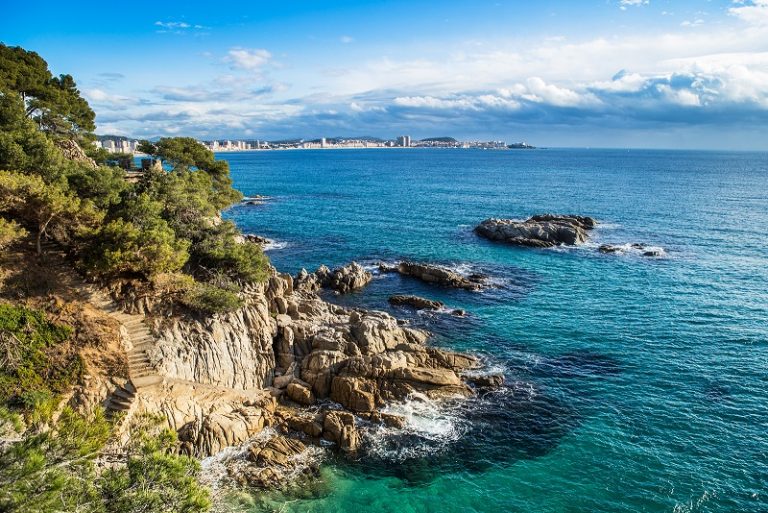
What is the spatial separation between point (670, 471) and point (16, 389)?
122 feet

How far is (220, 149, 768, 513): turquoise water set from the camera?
94.7 ft

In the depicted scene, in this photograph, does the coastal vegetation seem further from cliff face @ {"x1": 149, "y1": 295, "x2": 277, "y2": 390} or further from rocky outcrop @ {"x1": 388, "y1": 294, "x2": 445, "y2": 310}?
rocky outcrop @ {"x1": 388, "y1": 294, "x2": 445, "y2": 310}

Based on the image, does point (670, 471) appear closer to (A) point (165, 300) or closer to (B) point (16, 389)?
(A) point (165, 300)

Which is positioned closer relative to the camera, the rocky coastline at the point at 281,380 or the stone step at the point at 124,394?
the stone step at the point at 124,394

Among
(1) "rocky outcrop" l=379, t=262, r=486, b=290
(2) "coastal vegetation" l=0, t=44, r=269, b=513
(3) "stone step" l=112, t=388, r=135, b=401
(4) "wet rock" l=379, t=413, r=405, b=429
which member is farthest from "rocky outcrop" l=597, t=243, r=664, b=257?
(3) "stone step" l=112, t=388, r=135, b=401

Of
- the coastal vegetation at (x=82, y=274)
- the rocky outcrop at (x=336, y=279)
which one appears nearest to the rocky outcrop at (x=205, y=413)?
the coastal vegetation at (x=82, y=274)

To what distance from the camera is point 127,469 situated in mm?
16969

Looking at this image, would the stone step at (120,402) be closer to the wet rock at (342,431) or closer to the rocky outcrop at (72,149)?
the wet rock at (342,431)

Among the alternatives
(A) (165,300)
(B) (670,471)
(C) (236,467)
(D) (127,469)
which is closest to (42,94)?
(A) (165,300)

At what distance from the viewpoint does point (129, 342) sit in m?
Result: 33.3

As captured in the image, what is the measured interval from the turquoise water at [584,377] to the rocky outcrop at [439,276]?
2.20 metres

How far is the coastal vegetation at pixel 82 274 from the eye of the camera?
1538 centimetres

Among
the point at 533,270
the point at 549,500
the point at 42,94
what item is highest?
the point at 42,94

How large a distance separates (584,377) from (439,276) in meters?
26.3
